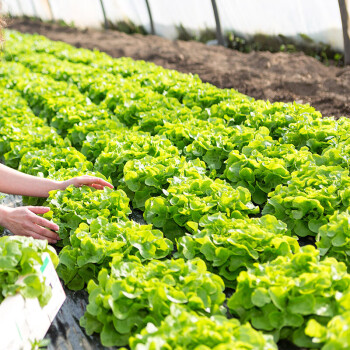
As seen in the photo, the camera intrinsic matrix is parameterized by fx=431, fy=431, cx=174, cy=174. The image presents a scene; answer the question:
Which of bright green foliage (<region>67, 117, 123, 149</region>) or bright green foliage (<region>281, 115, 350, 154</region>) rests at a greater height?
bright green foliage (<region>67, 117, 123, 149</region>)

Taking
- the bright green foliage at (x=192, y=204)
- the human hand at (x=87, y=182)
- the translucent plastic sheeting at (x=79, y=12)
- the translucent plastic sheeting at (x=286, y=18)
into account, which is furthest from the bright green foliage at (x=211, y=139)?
the translucent plastic sheeting at (x=79, y=12)

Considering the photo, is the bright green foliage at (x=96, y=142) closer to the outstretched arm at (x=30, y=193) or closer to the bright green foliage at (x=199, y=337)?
the outstretched arm at (x=30, y=193)

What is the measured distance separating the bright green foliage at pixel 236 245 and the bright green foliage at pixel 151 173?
0.84m

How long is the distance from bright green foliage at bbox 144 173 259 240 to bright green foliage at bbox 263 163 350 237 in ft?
0.73

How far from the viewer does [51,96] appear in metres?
6.21

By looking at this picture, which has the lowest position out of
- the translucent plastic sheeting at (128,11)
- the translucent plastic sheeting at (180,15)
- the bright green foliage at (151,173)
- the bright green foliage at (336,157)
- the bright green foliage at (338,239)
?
the bright green foliage at (338,239)

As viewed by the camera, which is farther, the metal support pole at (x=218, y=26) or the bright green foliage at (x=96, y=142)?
the metal support pole at (x=218, y=26)

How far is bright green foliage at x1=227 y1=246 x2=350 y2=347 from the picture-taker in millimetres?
2221

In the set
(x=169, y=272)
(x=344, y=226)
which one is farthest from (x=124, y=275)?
(x=344, y=226)

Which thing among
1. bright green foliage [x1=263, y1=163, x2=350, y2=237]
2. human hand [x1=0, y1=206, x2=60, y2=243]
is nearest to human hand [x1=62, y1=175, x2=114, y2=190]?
human hand [x1=0, y1=206, x2=60, y2=243]

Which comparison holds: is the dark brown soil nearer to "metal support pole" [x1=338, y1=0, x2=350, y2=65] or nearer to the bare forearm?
"metal support pole" [x1=338, y1=0, x2=350, y2=65]

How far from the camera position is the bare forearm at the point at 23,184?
10.9 ft

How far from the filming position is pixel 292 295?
7.46ft

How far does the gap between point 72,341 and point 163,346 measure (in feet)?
2.97
